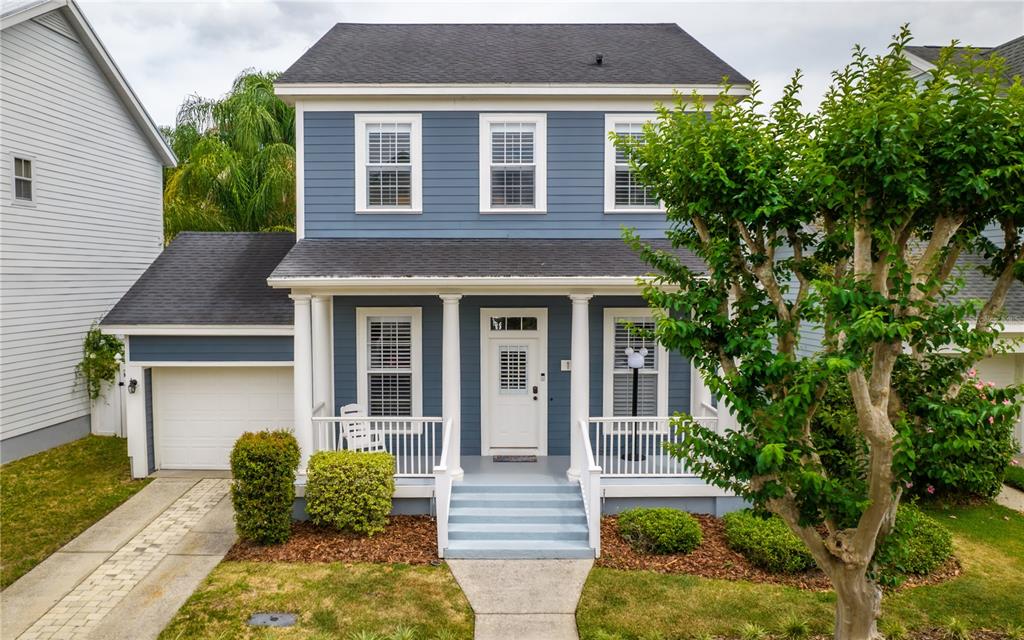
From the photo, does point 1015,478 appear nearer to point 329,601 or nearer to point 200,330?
point 329,601

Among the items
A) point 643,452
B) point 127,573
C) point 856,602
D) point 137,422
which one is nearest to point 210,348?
point 137,422

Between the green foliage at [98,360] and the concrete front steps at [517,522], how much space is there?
9.07m

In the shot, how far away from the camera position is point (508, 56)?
11086 millimetres

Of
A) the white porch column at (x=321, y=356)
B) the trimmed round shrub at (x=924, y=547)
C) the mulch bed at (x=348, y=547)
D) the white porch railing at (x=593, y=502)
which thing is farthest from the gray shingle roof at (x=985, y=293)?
the white porch column at (x=321, y=356)

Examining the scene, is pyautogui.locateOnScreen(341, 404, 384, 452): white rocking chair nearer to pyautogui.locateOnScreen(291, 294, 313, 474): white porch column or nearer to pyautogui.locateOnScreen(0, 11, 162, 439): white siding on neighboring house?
pyautogui.locateOnScreen(291, 294, 313, 474): white porch column

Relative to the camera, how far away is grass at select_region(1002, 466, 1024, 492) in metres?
10.3

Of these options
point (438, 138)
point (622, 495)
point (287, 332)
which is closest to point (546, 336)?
point (622, 495)

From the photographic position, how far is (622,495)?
878 centimetres


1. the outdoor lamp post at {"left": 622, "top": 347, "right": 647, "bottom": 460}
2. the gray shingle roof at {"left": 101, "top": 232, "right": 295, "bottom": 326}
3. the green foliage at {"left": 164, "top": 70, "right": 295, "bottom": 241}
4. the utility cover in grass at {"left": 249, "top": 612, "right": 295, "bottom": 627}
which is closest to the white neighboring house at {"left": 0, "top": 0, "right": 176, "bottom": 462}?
the gray shingle roof at {"left": 101, "top": 232, "right": 295, "bottom": 326}

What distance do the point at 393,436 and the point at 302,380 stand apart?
199 centimetres

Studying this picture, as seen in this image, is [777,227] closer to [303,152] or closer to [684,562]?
[684,562]

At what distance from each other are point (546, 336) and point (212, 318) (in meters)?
5.63

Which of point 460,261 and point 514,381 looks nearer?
point 460,261

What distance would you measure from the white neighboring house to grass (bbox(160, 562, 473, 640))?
765 cm
